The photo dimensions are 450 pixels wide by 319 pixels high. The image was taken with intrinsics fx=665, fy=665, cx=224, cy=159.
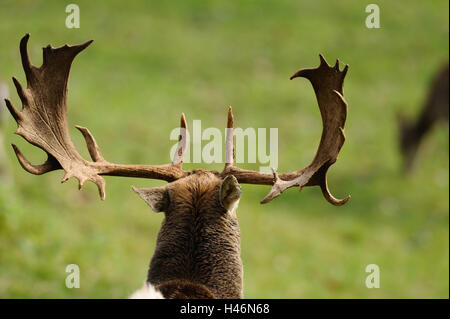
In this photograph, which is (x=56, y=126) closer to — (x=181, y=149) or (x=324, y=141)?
(x=181, y=149)

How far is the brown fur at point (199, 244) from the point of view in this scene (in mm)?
4133

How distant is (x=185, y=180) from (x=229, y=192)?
0.36m

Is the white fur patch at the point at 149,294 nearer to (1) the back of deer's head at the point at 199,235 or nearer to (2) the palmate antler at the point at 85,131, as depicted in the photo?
(1) the back of deer's head at the point at 199,235

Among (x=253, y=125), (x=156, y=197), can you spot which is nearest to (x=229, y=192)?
(x=156, y=197)

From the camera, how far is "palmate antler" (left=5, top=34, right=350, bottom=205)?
4.50m

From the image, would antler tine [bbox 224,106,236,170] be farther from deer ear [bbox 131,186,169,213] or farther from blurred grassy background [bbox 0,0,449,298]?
blurred grassy background [bbox 0,0,449,298]

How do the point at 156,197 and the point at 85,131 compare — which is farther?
the point at 85,131

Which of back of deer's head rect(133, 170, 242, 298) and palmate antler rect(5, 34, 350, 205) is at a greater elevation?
palmate antler rect(5, 34, 350, 205)

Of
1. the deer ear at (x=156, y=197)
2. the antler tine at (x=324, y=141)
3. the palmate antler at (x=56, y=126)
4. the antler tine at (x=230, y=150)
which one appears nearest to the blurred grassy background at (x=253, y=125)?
the palmate antler at (x=56, y=126)

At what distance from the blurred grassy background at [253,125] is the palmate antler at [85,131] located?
7.55ft

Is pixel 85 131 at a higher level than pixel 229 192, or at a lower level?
higher

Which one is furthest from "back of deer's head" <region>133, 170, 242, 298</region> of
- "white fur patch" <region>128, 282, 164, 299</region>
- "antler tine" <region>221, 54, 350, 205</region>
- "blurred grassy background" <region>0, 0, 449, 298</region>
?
"blurred grassy background" <region>0, 0, 449, 298</region>

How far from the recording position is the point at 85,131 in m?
4.84
